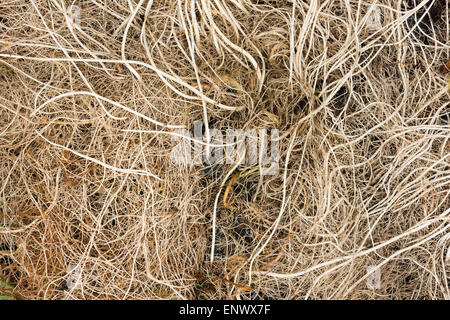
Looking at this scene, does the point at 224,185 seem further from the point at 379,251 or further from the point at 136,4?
the point at 136,4

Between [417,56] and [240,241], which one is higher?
[417,56]

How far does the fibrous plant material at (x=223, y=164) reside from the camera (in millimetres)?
1275

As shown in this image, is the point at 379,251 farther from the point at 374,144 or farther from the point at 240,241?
the point at 240,241

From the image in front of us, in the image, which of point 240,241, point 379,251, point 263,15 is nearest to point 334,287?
point 379,251

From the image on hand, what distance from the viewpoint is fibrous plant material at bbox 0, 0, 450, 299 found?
1.28 meters

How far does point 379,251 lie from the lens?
51.0 inches

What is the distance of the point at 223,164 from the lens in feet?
4.38

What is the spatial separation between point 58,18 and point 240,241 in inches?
46.4

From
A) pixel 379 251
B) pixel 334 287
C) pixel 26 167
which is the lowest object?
pixel 334 287
